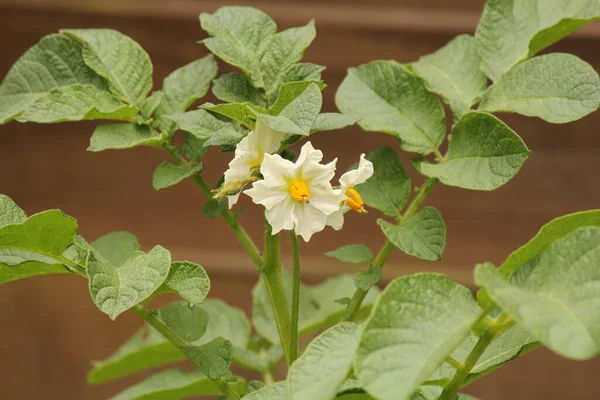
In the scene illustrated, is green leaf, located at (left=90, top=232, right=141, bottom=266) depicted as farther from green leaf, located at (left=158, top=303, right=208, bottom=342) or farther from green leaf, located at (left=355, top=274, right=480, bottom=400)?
green leaf, located at (left=355, top=274, right=480, bottom=400)

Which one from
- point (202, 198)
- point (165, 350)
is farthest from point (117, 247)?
point (202, 198)

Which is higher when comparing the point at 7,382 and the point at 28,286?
the point at 28,286

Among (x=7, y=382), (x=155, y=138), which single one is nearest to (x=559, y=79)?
(x=155, y=138)

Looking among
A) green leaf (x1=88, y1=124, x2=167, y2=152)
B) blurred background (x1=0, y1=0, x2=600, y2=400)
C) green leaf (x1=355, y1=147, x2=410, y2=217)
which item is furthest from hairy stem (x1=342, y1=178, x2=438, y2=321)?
blurred background (x1=0, y1=0, x2=600, y2=400)

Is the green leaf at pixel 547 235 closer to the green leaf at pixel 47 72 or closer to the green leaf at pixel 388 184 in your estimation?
the green leaf at pixel 388 184

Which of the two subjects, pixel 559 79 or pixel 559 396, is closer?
pixel 559 79

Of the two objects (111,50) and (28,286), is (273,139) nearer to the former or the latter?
(111,50)
